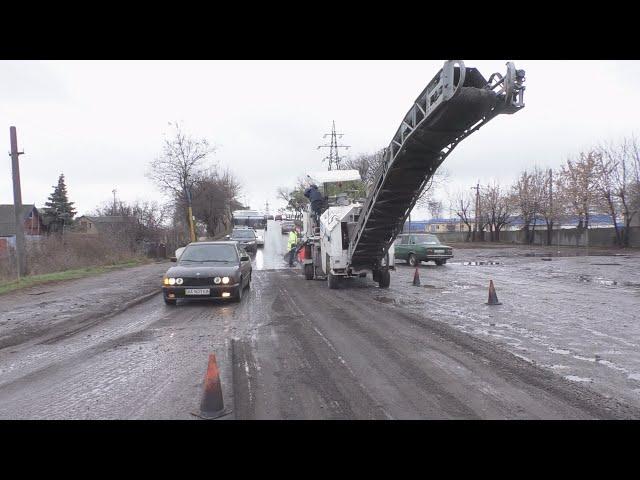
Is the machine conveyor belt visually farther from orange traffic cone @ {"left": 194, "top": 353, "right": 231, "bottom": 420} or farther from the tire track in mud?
orange traffic cone @ {"left": 194, "top": 353, "right": 231, "bottom": 420}

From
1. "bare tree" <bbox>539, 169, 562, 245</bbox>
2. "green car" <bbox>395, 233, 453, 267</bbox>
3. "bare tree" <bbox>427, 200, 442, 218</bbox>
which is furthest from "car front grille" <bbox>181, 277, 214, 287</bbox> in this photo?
"bare tree" <bbox>427, 200, 442, 218</bbox>

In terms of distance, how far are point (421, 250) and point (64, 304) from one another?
1634 cm

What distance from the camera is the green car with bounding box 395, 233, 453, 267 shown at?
22984mm

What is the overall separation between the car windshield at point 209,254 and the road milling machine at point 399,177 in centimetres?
320

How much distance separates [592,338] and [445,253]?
1582cm

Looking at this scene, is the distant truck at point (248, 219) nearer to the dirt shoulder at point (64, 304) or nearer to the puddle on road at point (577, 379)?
the dirt shoulder at point (64, 304)

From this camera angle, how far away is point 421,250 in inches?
914

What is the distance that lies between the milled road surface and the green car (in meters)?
13.5

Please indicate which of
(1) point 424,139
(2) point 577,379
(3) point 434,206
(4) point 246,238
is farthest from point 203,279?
(3) point 434,206

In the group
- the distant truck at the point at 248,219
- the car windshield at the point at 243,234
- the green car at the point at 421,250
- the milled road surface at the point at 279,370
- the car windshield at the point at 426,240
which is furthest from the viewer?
the distant truck at the point at 248,219

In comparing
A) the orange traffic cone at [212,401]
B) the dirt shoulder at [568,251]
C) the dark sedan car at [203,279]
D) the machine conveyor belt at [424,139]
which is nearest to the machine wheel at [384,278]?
the machine conveyor belt at [424,139]

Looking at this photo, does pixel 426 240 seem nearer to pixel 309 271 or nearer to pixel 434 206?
pixel 309 271

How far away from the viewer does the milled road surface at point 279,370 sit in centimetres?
440
